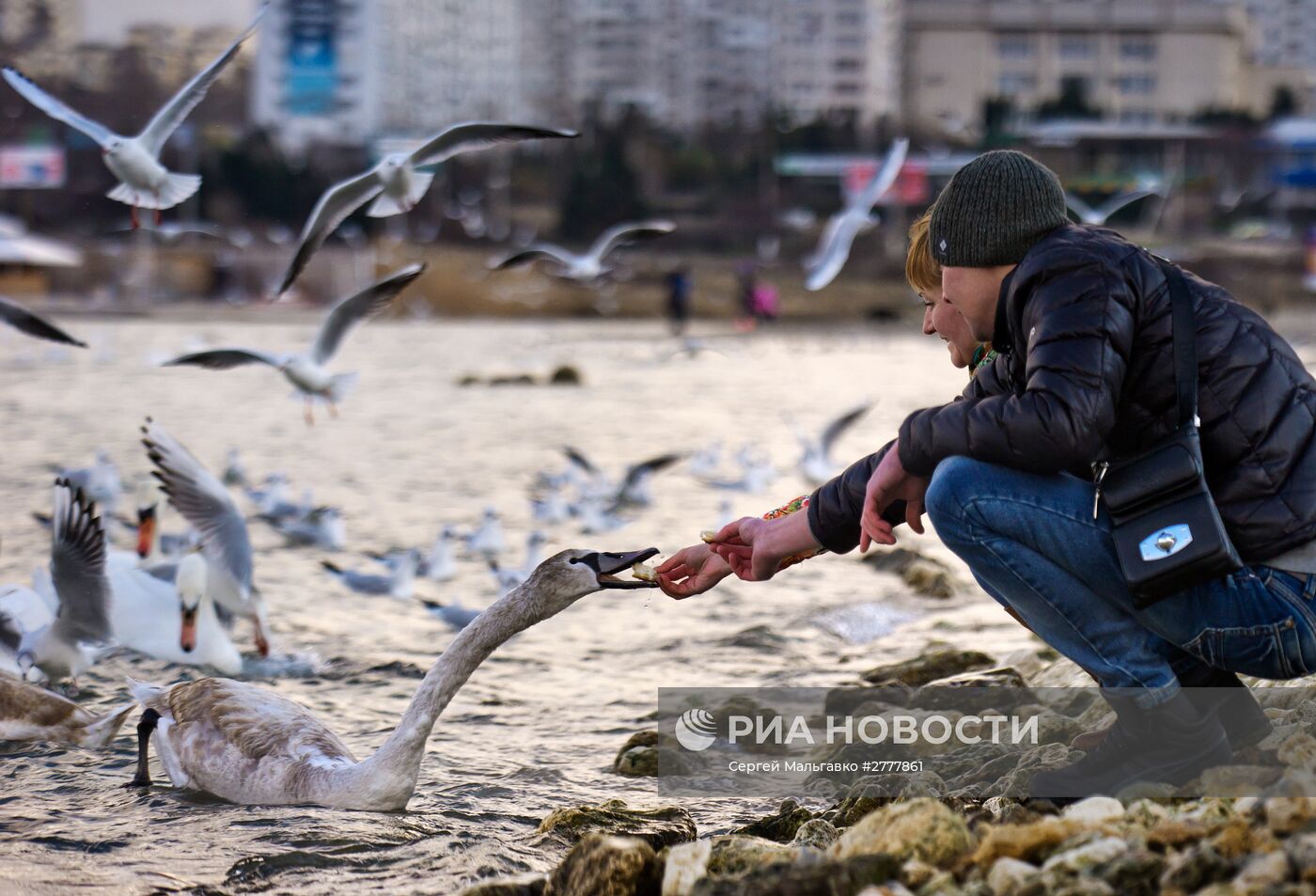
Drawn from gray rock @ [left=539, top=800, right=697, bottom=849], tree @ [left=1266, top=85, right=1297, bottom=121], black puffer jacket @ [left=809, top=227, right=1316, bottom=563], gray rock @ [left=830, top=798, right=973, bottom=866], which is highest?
tree @ [left=1266, top=85, right=1297, bottom=121]

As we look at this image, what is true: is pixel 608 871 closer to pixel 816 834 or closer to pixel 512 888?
pixel 512 888

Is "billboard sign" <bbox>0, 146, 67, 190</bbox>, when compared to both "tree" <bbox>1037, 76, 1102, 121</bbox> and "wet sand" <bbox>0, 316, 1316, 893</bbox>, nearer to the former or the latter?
"wet sand" <bbox>0, 316, 1316, 893</bbox>

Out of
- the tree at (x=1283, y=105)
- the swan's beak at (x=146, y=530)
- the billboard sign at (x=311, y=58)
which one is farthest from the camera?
the billboard sign at (x=311, y=58)

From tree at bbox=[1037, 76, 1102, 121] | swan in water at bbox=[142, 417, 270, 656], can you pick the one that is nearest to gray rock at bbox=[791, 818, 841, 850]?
swan in water at bbox=[142, 417, 270, 656]

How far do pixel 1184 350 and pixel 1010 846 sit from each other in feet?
3.29

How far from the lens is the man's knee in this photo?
3.22 meters

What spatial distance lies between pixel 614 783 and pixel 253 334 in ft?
103

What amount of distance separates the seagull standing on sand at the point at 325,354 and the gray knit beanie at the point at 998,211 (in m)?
3.91

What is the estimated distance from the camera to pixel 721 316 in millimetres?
50812

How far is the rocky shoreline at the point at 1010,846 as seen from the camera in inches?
111

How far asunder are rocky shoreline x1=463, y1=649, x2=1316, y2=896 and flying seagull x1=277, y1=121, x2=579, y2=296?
3391 mm

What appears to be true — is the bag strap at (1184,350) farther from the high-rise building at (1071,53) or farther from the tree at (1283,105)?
the high-rise building at (1071,53)

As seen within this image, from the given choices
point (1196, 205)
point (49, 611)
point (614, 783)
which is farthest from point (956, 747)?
point (1196, 205)

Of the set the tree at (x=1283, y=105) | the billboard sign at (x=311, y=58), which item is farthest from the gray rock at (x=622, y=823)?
the billboard sign at (x=311, y=58)
